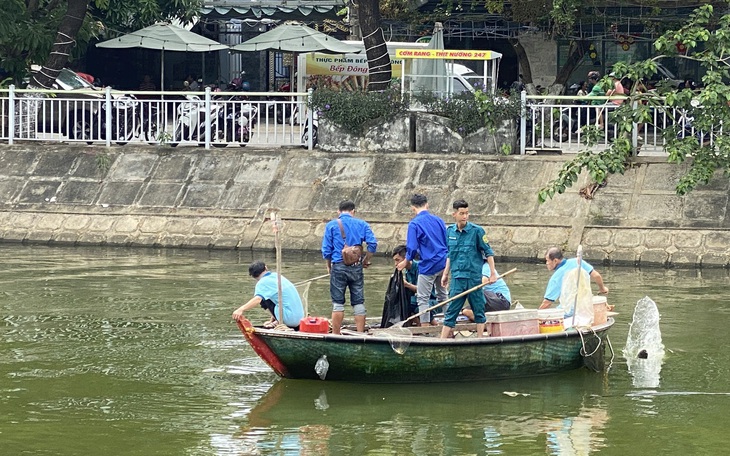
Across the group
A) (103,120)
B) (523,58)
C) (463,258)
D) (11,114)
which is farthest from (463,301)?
(523,58)

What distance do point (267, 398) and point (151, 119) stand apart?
41.5 feet

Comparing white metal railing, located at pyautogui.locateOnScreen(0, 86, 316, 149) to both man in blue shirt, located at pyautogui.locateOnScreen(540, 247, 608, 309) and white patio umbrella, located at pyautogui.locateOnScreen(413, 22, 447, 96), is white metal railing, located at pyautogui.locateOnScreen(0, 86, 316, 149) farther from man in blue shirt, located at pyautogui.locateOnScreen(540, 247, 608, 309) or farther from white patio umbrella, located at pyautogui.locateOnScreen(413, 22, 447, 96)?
man in blue shirt, located at pyautogui.locateOnScreen(540, 247, 608, 309)

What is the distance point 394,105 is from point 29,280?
7.06m

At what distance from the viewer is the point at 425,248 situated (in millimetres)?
12547

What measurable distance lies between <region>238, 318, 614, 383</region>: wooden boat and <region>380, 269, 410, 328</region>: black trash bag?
848 millimetres

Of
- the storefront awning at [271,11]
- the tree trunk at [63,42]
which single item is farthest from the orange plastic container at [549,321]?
the storefront awning at [271,11]

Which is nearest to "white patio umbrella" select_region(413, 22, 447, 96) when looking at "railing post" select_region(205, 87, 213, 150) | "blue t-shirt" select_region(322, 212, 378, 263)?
"railing post" select_region(205, 87, 213, 150)

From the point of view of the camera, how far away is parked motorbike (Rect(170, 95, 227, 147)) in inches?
900

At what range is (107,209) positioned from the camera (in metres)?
22.0

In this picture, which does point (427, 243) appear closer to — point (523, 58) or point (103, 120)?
point (103, 120)

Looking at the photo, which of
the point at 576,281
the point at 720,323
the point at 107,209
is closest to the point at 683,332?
the point at 720,323

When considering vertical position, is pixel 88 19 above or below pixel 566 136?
above

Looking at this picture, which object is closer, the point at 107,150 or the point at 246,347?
the point at 246,347

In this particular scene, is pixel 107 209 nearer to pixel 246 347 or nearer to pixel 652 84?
pixel 246 347
